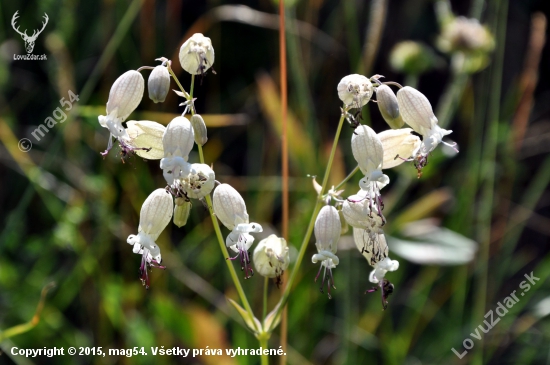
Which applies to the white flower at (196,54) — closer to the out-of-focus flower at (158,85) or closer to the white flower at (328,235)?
the out-of-focus flower at (158,85)

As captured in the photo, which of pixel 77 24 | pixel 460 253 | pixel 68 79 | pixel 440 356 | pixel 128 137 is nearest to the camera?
pixel 128 137

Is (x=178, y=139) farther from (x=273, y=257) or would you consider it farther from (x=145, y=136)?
(x=273, y=257)

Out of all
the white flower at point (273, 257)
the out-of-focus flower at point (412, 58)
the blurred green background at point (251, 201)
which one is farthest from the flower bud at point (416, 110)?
the out-of-focus flower at point (412, 58)

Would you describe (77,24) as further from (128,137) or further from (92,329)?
(128,137)

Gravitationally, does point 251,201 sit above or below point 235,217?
above

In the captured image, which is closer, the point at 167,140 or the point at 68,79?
the point at 167,140

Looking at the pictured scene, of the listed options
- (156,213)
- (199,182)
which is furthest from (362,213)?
(156,213)

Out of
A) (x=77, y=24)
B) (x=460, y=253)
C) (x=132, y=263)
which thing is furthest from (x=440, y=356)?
(x=77, y=24)
